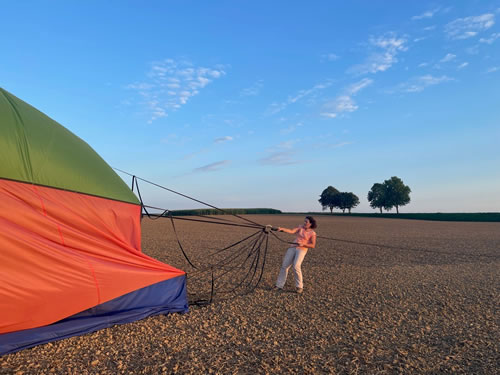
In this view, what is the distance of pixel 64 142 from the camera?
6.51 m

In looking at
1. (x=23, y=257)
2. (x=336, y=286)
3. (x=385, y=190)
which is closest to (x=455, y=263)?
(x=336, y=286)

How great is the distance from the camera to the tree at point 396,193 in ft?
313

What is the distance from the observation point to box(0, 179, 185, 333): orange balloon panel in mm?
4773

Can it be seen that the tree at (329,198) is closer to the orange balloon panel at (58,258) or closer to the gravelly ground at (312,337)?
the gravelly ground at (312,337)

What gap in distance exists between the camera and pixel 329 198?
118 metres

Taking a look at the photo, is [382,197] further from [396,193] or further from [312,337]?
[312,337]

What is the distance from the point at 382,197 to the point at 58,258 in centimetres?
10122

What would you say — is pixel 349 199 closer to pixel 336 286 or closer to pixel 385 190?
pixel 385 190

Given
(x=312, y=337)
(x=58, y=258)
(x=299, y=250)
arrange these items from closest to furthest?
(x=58, y=258), (x=312, y=337), (x=299, y=250)

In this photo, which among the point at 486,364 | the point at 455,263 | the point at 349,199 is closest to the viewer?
the point at 486,364

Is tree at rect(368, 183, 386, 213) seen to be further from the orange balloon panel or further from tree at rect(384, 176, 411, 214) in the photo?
the orange balloon panel

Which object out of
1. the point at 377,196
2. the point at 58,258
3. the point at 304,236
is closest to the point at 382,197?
the point at 377,196

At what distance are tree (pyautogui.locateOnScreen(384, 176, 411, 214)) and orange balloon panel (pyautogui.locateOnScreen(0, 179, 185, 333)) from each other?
97630mm

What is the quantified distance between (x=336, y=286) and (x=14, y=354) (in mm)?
6676
